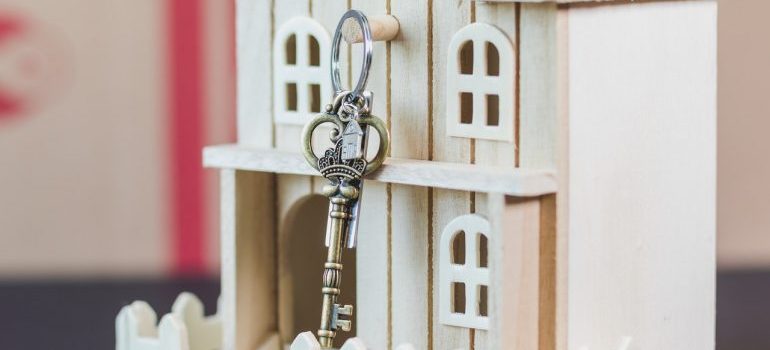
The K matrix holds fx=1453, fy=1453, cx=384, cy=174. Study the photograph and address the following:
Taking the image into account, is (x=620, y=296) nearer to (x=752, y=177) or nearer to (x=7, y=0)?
(x=752, y=177)

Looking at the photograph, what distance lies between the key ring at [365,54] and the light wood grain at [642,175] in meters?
0.13

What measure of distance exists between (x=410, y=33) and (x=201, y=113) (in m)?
1.12

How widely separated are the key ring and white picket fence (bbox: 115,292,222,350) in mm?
217

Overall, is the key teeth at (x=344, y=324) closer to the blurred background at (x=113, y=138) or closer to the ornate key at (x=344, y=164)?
the ornate key at (x=344, y=164)

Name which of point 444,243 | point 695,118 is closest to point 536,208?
point 444,243

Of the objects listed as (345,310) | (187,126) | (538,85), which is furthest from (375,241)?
(187,126)

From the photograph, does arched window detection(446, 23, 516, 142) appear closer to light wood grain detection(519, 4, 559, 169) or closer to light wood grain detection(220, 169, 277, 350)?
light wood grain detection(519, 4, 559, 169)

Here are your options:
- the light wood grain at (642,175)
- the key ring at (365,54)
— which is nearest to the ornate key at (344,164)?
the key ring at (365,54)

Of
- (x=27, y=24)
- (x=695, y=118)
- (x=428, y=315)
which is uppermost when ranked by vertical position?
(x=27, y=24)

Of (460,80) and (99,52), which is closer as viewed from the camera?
(460,80)

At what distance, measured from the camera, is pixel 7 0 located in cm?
203

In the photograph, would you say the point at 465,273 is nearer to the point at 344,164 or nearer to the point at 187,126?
the point at 344,164

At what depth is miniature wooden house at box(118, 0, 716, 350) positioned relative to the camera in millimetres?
878

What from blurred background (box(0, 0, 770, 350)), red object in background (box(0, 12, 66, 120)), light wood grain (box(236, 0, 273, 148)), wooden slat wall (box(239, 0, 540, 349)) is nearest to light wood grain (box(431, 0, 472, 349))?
wooden slat wall (box(239, 0, 540, 349))
